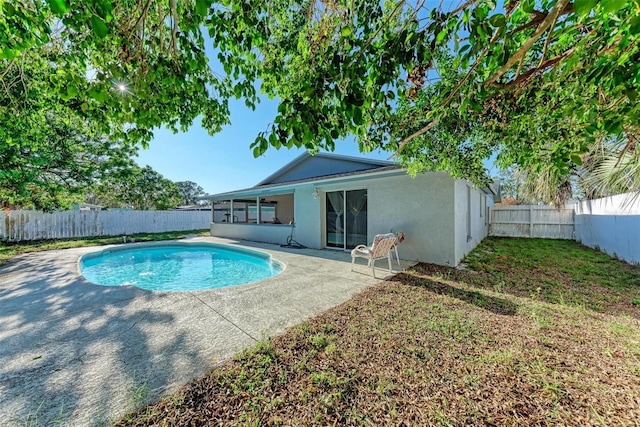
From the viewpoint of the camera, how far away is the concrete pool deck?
215cm

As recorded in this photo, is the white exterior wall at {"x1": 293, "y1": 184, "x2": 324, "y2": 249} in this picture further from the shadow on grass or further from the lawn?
the lawn

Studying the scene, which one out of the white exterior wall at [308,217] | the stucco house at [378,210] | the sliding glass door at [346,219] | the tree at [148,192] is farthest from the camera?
the tree at [148,192]

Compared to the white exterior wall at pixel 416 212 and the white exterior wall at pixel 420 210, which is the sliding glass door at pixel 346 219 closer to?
the white exterior wall at pixel 420 210

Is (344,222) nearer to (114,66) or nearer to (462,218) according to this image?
(462,218)

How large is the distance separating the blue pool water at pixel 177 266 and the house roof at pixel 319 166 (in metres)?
6.71

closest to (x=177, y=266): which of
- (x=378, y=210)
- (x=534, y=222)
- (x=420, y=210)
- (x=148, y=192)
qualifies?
(x=378, y=210)

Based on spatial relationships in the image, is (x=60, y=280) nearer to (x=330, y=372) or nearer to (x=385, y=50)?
(x=330, y=372)

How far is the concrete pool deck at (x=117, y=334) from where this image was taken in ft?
7.05

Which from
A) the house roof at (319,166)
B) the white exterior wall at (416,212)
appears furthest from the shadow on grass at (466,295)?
the house roof at (319,166)

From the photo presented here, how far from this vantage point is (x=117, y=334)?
3.24 meters

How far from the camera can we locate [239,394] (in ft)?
7.25

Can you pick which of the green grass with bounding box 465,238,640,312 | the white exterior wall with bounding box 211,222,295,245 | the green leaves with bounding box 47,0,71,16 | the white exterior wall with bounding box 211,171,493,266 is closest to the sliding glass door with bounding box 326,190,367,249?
the white exterior wall with bounding box 211,171,493,266

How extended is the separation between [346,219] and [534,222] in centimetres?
1286

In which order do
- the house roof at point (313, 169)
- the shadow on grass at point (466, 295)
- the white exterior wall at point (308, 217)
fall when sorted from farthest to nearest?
the house roof at point (313, 169)
the white exterior wall at point (308, 217)
the shadow on grass at point (466, 295)
